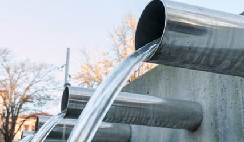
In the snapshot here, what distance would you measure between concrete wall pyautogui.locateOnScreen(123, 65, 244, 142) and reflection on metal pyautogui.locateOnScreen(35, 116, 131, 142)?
570 mm

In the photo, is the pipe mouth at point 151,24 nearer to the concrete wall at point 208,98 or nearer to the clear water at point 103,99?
the clear water at point 103,99

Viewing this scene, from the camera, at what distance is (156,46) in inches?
53.4

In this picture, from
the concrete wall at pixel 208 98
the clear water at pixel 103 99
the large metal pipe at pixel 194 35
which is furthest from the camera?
the concrete wall at pixel 208 98

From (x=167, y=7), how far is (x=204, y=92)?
1.87 m

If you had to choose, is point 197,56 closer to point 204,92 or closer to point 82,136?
point 82,136

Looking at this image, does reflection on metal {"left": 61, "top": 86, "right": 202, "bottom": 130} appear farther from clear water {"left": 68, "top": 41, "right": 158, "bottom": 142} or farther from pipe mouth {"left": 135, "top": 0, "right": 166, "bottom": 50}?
pipe mouth {"left": 135, "top": 0, "right": 166, "bottom": 50}

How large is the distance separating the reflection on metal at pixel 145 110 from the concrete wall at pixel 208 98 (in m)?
0.14

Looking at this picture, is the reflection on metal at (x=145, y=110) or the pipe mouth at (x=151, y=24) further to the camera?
the reflection on metal at (x=145, y=110)

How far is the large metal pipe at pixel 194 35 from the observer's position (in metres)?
1.32

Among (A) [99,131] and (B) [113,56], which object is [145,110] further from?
(B) [113,56]

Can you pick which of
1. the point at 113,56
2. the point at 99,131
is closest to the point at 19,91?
the point at 113,56

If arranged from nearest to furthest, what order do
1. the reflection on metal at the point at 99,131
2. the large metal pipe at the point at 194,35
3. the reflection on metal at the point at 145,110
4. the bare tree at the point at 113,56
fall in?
the large metal pipe at the point at 194,35 < the reflection on metal at the point at 145,110 < the reflection on metal at the point at 99,131 < the bare tree at the point at 113,56

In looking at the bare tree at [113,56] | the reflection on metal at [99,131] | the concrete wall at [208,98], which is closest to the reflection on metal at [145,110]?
the concrete wall at [208,98]

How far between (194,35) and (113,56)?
55.1 ft
